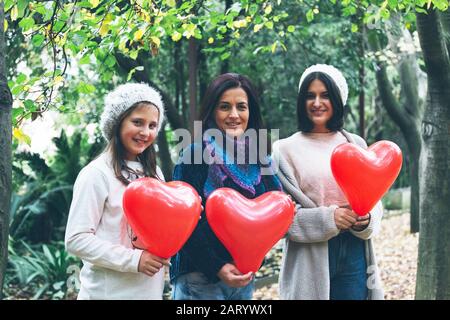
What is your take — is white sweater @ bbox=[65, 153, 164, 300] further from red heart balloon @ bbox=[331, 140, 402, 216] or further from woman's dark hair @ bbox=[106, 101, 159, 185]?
red heart balloon @ bbox=[331, 140, 402, 216]

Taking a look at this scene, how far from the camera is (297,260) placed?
2895mm

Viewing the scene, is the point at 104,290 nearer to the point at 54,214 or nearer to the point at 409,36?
the point at 54,214

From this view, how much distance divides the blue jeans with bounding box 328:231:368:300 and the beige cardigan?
37 mm

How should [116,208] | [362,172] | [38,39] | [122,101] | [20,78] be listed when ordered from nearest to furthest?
[116,208] → [122,101] → [362,172] → [20,78] → [38,39]

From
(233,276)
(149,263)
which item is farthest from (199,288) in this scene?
(149,263)

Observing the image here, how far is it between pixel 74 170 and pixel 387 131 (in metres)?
8.46

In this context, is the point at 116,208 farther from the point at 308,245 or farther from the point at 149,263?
the point at 308,245

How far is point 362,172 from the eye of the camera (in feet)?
8.97

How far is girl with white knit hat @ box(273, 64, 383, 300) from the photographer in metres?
2.82

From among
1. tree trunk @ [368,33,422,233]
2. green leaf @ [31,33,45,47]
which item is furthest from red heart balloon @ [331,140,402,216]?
tree trunk @ [368,33,422,233]

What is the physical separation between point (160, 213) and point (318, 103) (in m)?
0.99

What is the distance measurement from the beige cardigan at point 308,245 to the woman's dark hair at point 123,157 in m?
0.61

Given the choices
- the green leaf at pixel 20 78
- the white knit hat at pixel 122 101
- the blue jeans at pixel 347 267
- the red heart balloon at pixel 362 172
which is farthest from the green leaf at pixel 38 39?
the blue jeans at pixel 347 267
